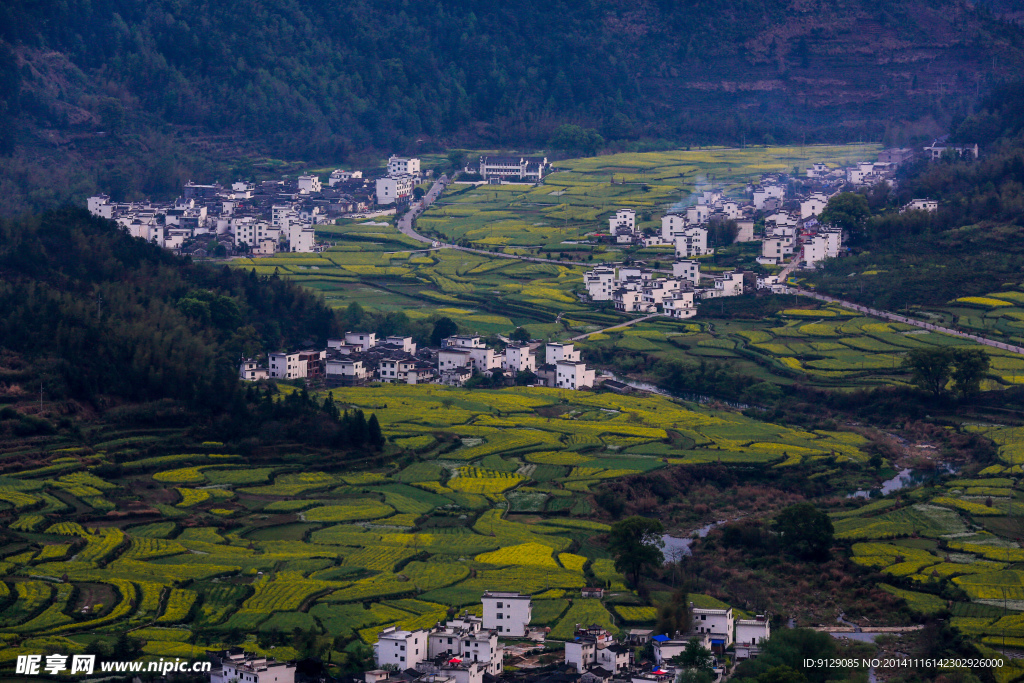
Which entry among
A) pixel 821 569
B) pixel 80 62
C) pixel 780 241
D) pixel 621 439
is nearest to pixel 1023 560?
pixel 821 569

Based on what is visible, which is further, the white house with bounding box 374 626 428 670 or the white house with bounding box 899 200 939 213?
the white house with bounding box 899 200 939 213

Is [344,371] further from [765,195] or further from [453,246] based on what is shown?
[765,195]

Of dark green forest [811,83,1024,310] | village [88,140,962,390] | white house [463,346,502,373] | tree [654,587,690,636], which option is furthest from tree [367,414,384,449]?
dark green forest [811,83,1024,310]

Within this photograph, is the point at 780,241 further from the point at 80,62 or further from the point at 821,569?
the point at 80,62

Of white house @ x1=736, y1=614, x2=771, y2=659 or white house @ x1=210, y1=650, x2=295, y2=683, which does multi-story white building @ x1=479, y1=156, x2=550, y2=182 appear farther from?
white house @ x1=210, y1=650, x2=295, y2=683

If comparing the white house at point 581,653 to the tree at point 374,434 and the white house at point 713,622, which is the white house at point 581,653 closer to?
the white house at point 713,622

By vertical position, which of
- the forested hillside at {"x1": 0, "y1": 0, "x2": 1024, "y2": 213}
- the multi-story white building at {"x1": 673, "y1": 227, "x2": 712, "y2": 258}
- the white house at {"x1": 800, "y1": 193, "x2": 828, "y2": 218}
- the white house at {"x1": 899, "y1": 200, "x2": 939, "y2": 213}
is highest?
the forested hillside at {"x1": 0, "y1": 0, "x2": 1024, "y2": 213}

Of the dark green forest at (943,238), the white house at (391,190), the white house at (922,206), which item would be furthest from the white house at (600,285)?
the white house at (391,190)

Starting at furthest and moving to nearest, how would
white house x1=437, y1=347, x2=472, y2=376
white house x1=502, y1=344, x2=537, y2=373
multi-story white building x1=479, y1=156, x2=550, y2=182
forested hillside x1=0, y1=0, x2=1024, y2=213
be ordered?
multi-story white building x1=479, y1=156, x2=550, y2=182
forested hillside x1=0, y1=0, x2=1024, y2=213
white house x1=502, y1=344, x2=537, y2=373
white house x1=437, y1=347, x2=472, y2=376
